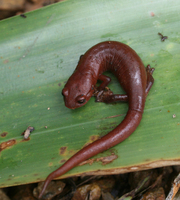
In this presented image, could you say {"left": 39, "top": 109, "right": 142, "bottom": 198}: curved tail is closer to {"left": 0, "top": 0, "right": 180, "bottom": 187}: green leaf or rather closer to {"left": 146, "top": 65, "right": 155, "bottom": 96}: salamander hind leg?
{"left": 0, "top": 0, "right": 180, "bottom": 187}: green leaf

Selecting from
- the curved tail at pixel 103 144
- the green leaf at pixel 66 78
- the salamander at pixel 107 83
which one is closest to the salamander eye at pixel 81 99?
the salamander at pixel 107 83

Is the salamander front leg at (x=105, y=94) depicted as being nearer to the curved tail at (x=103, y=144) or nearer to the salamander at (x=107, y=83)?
the salamander at (x=107, y=83)

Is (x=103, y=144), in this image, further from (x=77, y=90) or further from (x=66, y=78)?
(x=66, y=78)

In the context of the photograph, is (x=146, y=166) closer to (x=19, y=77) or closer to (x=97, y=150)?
(x=97, y=150)

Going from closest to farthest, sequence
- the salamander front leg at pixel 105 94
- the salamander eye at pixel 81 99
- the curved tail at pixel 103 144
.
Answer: the curved tail at pixel 103 144
the salamander eye at pixel 81 99
the salamander front leg at pixel 105 94

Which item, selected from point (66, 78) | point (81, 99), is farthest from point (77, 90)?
point (66, 78)

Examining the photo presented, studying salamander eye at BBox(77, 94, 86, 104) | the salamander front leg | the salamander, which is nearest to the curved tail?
the salamander
